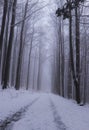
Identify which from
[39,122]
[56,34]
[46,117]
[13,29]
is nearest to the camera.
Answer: [39,122]

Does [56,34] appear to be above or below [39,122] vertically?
above

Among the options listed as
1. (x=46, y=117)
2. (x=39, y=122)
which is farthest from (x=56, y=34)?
(x=39, y=122)

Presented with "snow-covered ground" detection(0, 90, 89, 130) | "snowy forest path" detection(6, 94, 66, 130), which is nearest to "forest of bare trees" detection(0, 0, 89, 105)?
"snow-covered ground" detection(0, 90, 89, 130)

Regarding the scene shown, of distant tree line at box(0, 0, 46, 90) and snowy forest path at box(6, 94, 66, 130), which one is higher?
distant tree line at box(0, 0, 46, 90)

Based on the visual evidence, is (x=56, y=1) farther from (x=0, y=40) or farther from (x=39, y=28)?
(x=0, y=40)

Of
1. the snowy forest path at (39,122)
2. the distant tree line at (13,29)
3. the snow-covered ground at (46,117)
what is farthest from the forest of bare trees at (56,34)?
the snowy forest path at (39,122)

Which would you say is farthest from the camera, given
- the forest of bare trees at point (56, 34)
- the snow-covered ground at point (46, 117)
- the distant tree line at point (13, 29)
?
the distant tree line at point (13, 29)

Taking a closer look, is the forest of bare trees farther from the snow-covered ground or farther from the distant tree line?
the snow-covered ground

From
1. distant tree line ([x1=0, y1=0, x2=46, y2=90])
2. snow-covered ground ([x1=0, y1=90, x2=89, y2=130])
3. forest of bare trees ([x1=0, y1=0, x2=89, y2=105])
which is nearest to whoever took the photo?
snow-covered ground ([x1=0, y1=90, x2=89, y2=130])

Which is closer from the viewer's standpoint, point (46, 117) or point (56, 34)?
point (46, 117)

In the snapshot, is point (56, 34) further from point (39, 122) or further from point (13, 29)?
point (39, 122)

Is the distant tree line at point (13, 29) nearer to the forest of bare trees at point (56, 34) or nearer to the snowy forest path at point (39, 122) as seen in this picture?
the forest of bare trees at point (56, 34)

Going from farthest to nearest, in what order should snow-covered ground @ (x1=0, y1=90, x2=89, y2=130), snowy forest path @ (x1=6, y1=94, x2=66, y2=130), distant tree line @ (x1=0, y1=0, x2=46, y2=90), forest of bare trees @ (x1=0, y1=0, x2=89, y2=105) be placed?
1. distant tree line @ (x1=0, y1=0, x2=46, y2=90)
2. forest of bare trees @ (x1=0, y1=0, x2=89, y2=105)
3. snow-covered ground @ (x1=0, y1=90, x2=89, y2=130)
4. snowy forest path @ (x1=6, y1=94, x2=66, y2=130)

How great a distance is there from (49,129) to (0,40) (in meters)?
11.1
